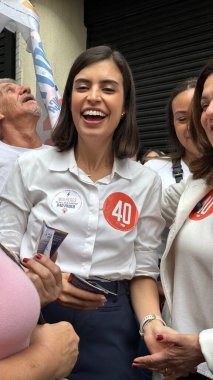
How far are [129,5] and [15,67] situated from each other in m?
1.59

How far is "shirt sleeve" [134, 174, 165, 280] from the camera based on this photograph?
2.16 meters

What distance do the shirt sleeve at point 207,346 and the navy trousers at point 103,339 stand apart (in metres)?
0.41

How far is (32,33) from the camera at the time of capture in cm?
365

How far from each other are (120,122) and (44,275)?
1046 mm

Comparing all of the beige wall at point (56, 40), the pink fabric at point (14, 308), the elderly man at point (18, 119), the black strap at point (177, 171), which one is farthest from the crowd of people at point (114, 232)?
the beige wall at point (56, 40)

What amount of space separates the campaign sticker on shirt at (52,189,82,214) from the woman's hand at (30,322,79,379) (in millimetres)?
667

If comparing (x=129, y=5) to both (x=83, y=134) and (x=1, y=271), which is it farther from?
(x=1, y=271)

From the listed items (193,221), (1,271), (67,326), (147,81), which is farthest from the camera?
(147,81)

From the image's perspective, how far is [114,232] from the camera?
6.77 feet

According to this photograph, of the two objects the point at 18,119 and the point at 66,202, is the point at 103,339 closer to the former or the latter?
the point at 66,202

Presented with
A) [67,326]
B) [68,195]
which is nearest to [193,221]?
[68,195]

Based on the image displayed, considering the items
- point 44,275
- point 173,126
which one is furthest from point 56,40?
point 44,275

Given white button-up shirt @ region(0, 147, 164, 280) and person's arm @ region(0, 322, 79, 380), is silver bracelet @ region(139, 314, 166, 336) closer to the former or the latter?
white button-up shirt @ region(0, 147, 164, 280)

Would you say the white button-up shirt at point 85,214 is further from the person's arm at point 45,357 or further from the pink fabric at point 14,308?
A: the pink fabric at point 14,308
